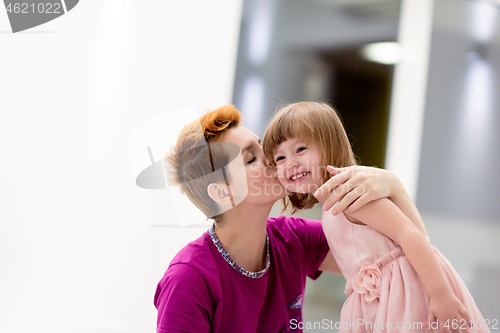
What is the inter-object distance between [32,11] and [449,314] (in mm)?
1312

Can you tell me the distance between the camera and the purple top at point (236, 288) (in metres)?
0.83

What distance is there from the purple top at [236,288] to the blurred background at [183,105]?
390 millimetres

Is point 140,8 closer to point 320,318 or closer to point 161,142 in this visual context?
point 161,142

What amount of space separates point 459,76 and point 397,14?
1.30 feet

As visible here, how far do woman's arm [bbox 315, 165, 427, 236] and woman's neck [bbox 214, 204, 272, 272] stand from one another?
0.24 m

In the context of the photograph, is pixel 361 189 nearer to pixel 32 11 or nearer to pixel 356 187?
pixel 356 187

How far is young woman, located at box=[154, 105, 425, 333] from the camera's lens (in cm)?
83

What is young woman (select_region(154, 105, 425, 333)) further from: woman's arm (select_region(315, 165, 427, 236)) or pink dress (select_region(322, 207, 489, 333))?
pink dress (select_region(322, 207, 489, 333))

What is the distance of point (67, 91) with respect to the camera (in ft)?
3.63

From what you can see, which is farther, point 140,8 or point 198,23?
point 198,23

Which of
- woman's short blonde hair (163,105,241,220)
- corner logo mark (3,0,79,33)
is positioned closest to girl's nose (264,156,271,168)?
woman's short blonde hair (163,105,241,220)

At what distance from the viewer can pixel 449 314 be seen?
2.38ft

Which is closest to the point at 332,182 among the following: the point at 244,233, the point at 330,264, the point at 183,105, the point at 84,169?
the point at 244,233

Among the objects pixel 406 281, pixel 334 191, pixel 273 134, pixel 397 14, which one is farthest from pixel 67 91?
pixel 397 14
